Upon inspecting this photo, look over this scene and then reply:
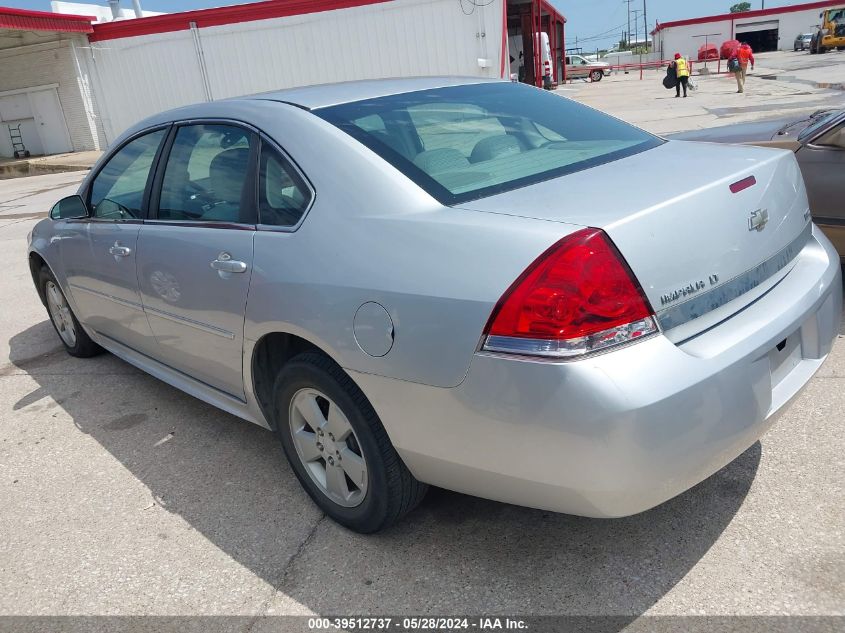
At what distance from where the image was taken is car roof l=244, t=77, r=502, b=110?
111 inches

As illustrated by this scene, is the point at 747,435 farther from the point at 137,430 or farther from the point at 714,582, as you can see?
the point at 137,430

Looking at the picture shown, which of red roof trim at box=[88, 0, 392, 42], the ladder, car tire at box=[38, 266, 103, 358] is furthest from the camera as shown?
the ladder

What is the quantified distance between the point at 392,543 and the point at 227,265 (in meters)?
1.23

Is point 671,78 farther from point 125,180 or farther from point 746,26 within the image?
point 746,26

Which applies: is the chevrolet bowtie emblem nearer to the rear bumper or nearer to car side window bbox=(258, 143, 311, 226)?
the rear bumper

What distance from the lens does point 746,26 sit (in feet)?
202

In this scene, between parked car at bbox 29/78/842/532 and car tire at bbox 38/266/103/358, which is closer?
parked car at bbox 29/78/842/532

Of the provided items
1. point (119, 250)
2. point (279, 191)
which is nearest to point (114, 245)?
point (119, 250)

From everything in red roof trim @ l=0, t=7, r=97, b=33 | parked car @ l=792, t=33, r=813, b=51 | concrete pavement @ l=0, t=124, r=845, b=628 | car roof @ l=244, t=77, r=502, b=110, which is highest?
red roof trim @ l=0, t=7, r=97, b=33

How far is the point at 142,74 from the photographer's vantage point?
2252 cm

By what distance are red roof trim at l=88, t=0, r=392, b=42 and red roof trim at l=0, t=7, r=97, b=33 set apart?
3.03 feet

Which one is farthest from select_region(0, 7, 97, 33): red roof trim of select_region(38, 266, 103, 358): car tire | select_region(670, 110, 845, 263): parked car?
select_region(670, 110, 845, 263): parked car

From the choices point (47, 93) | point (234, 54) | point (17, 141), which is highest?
point (234, 54)

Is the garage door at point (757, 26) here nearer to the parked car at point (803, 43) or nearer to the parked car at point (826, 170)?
the parked car at point (803, 43)
